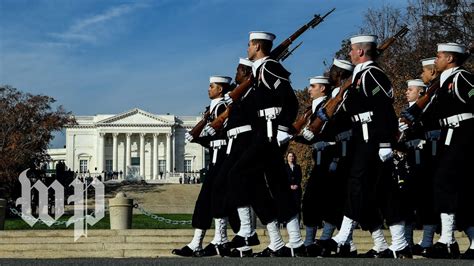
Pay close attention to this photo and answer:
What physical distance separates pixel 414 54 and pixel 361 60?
2659 cm

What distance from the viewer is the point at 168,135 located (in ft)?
455

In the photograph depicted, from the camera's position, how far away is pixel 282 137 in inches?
373

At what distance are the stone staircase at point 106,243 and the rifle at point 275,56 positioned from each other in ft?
18.6

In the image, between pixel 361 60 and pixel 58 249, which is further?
pixel 58 249

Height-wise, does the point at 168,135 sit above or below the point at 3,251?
above

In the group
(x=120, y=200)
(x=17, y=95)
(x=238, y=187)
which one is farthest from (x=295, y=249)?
(x=17, y=95)

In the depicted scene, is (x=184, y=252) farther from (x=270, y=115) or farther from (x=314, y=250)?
(x=270, y=115)

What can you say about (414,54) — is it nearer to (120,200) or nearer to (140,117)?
(120,200)

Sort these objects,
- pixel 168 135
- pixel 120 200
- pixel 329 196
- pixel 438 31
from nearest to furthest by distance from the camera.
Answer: pixel 329 196 → pixel 120 200 → pixel 438 31 → pixel 168 135

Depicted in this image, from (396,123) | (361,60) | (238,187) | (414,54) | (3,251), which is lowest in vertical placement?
(3,251)

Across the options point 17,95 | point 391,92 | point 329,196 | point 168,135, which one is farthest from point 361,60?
point 168,135

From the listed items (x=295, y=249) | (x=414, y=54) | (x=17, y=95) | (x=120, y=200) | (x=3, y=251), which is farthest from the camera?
(x=17, y=95)

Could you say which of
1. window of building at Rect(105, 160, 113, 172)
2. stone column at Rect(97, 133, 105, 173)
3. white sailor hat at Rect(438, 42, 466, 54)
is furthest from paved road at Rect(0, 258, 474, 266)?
window of building at Rect(105, 160, 113, 172)

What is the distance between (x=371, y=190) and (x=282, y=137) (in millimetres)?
1047
